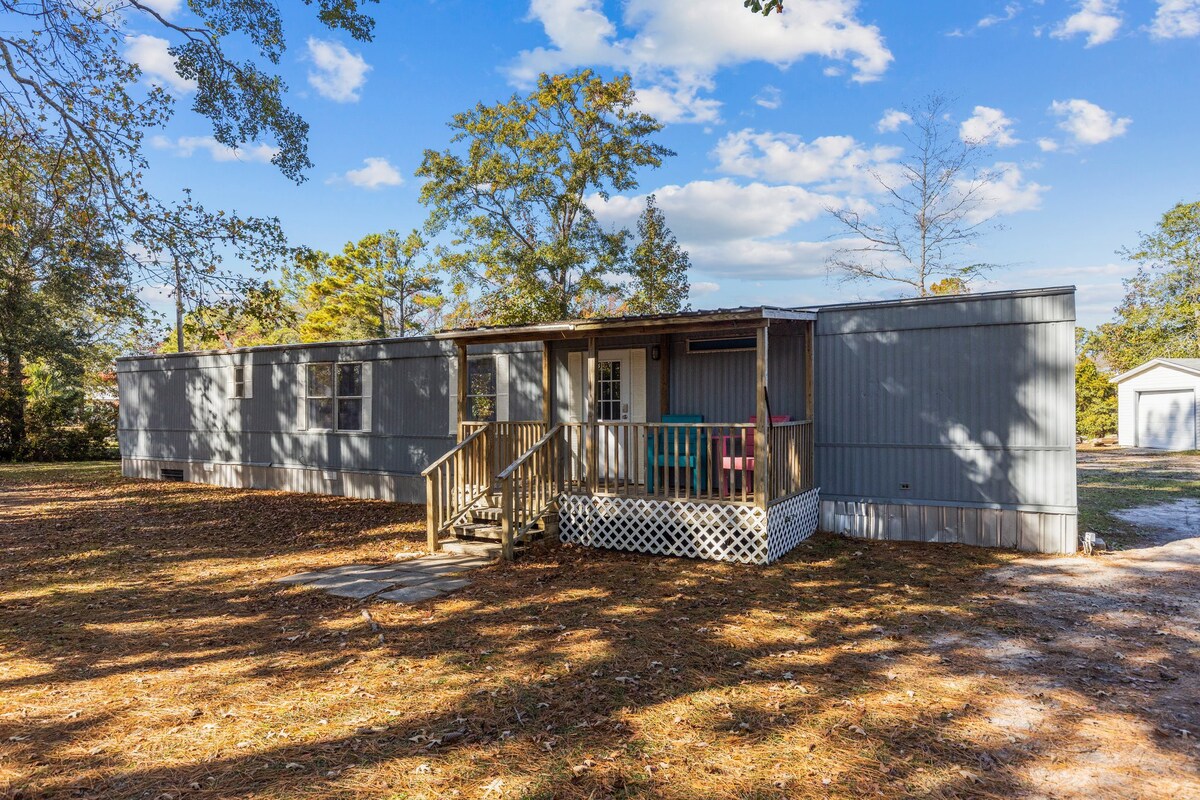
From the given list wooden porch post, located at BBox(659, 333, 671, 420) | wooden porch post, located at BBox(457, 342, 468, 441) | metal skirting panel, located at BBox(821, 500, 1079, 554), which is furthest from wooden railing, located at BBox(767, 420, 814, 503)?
wooden porch post, located at BBox(457, 342, 468, 441)

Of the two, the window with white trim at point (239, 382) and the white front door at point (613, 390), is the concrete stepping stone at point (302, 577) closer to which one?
the white front door at point (613, 390)

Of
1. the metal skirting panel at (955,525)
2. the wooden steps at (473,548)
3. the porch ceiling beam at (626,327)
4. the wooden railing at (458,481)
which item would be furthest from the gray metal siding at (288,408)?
the metal skirting panel at (955,525)

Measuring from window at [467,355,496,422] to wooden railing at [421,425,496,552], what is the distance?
2146 millimetres

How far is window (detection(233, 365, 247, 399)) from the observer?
14.7 m

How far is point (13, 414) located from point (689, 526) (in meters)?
24.1

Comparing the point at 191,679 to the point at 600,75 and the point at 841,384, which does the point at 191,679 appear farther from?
the point at 600,75

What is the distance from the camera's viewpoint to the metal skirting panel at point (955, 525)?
25.7 ft

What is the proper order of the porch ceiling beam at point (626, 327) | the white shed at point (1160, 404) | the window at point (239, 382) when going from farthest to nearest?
the white shed at point (1160, 404), the window at point (239, 382), the porch ceiling beam at point (626, 327)

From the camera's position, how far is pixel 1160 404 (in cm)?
2195

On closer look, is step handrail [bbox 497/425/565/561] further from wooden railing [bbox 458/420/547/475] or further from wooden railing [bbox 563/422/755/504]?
wooden railing [bbox 458/420/547/475]

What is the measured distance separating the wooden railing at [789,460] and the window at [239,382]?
1200 cm

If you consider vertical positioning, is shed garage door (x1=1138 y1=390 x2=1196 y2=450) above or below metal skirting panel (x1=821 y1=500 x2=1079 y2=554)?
above

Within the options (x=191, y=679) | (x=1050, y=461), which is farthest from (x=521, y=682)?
(x=1050, y=461)

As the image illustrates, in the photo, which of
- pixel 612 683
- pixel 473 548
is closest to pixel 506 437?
pixel 473 548
